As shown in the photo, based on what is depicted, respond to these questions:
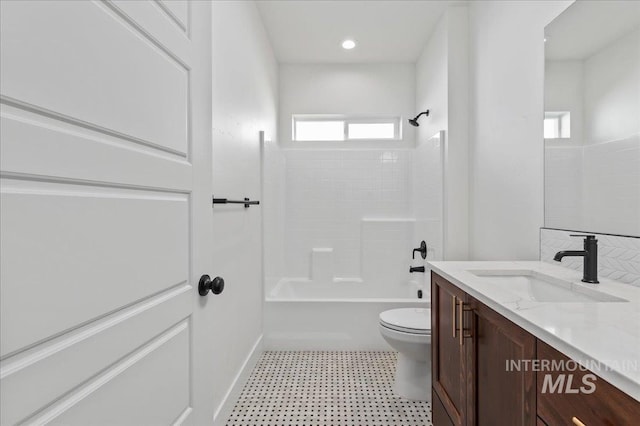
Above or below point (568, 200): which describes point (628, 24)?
above

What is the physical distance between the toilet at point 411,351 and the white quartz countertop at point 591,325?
0.81m

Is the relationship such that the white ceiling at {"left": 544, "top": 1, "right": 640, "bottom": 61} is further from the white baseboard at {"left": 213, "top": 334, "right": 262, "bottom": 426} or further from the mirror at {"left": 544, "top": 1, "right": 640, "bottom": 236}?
the white baseboard at {"left": 213, "top": 334, "right": 262, "bottom": 426}

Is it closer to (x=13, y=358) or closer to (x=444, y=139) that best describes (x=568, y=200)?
(x=444, y=139)

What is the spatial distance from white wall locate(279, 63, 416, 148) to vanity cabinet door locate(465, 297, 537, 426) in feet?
9.16

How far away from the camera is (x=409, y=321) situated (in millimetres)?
2217

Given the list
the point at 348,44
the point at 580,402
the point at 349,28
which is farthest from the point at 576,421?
the point at 348,44

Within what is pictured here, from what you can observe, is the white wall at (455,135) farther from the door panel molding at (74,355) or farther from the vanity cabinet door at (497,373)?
the door panel molding at (74,355)

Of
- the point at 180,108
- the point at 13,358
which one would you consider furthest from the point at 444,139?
the point at 13,358

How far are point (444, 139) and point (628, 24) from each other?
140cm

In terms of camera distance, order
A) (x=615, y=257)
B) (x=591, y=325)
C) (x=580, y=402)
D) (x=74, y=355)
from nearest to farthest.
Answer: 1. (x=74, y=355)
2. (x=580, y=402)
3. (x=591, y=325)
4. (x=615, y=257)

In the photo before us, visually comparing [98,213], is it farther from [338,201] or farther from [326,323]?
[338,201]

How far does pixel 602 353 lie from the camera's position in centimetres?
66

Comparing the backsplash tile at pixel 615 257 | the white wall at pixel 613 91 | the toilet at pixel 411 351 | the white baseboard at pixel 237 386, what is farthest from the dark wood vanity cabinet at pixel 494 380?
the white baseboard at pixel 237 386

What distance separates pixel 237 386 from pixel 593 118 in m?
2.30
